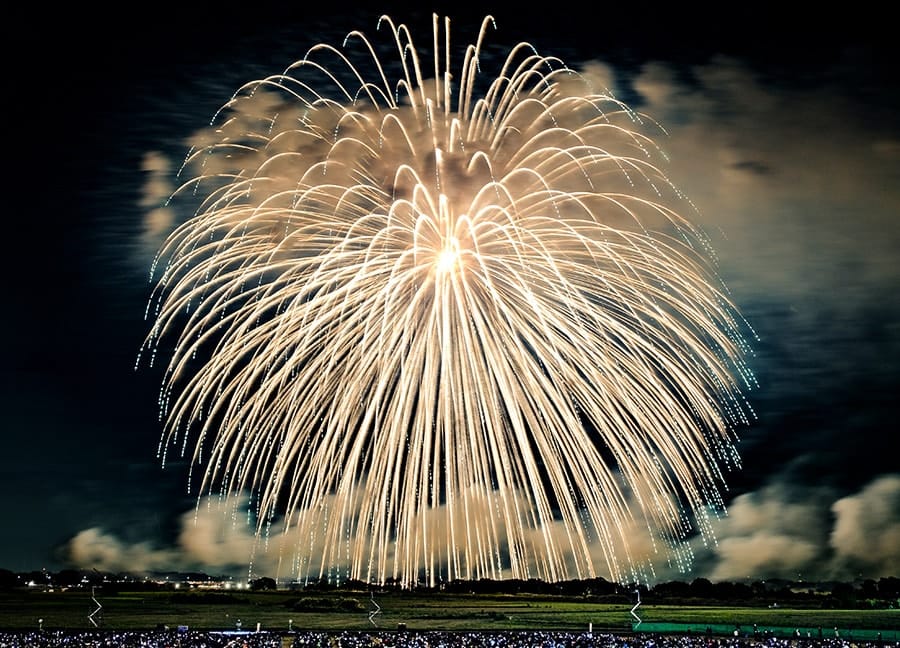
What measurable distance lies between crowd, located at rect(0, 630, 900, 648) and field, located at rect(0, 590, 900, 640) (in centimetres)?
1191

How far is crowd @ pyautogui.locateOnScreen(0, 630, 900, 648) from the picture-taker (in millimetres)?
57688

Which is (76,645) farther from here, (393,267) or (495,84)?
(495,84)

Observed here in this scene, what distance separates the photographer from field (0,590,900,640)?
8506 centimetres

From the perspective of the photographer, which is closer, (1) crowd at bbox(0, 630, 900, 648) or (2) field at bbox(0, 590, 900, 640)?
(1) crowd at bbox(0, 630, 900, 648)

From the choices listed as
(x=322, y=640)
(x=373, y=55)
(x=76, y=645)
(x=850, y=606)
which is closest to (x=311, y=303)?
(x=373, y=55)

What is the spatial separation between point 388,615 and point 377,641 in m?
43.3

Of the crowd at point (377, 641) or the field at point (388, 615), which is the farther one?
the field at point (388, 615)

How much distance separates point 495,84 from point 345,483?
13406 mm

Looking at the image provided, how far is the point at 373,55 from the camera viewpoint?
29.2m

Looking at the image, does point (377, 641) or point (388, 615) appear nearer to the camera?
point (377, 641)

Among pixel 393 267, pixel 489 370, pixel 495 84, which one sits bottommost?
pixel 489 370

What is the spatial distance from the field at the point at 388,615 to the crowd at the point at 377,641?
11914mm

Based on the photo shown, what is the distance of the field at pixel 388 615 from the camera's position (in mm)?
85062

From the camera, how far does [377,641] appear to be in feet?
207
